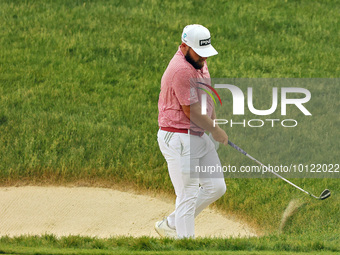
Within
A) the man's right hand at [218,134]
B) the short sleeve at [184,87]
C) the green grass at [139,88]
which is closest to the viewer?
the short sleeve at [184,87]

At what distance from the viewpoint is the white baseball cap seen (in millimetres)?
7254

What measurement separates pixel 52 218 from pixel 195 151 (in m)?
3.23

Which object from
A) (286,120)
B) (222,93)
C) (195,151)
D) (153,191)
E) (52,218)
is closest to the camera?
(195,151)

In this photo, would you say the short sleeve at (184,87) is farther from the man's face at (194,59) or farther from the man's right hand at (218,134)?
the man's right hand at (218,134)

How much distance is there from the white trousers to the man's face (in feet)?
2.67

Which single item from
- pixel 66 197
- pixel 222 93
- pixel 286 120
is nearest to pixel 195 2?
pixel 222 93

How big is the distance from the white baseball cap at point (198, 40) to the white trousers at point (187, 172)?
981 mm

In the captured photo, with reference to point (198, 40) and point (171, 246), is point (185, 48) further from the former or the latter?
point (171, 246)

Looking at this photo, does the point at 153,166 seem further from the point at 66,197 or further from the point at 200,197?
the point at 200,197

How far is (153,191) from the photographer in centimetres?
1041

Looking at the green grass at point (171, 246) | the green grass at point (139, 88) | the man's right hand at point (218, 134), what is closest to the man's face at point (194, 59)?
the man's right hand at point (218, 134)

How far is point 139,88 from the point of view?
1355cm

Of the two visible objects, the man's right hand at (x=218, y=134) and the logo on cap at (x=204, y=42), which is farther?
the man's right hand at (x=218, y=134)

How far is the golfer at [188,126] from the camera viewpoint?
7270 mm
